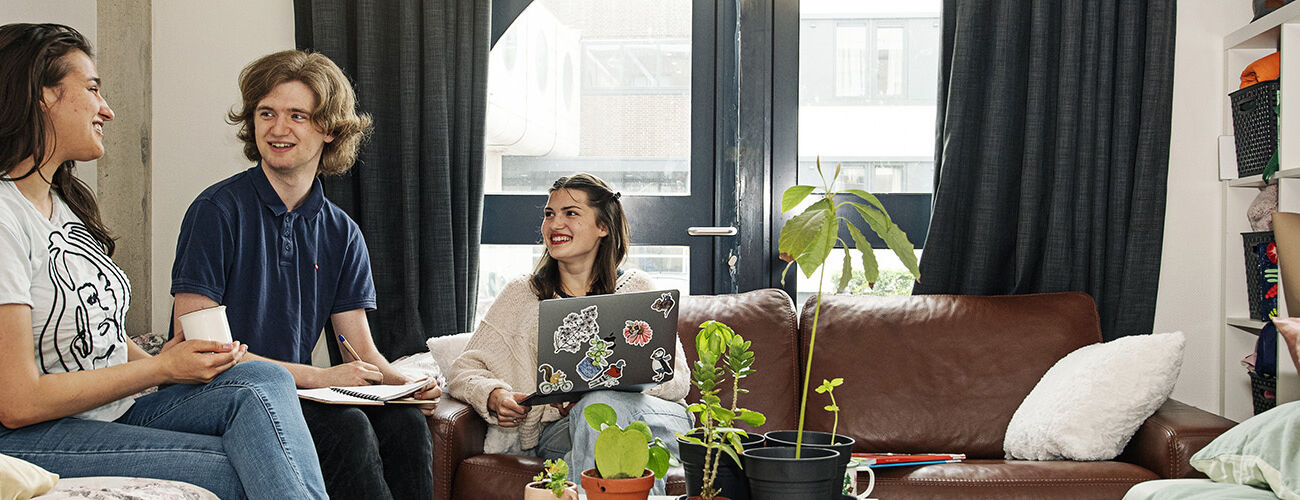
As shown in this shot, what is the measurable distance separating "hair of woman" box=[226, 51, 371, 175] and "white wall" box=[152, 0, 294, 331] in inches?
39.0

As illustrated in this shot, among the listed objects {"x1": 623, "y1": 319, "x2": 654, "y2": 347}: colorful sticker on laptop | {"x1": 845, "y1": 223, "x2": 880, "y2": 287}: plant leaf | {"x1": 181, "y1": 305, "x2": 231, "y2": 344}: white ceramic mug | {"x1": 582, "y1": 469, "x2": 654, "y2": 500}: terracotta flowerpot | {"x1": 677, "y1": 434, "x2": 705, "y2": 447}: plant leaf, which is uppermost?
{"x1": 845, "y1": 223, "x2": 880, "y2": 287}: plant leaf

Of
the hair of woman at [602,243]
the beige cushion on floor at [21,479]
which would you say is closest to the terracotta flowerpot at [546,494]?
the beige cushion on floor at [21,479]

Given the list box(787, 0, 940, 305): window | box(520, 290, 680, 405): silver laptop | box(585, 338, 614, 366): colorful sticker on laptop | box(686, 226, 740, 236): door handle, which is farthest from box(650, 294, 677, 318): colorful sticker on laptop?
box(787, 0, 940, 305): window

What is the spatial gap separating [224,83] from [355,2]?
526 mm

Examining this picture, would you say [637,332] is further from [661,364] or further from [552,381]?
[552,381]

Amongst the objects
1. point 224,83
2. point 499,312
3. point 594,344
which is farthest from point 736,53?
point 224,83

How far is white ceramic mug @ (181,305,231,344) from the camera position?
1604mm

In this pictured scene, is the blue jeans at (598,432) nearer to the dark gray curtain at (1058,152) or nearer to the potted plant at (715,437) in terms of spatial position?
the potted plant at (715,437)

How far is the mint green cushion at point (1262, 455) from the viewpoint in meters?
1.73

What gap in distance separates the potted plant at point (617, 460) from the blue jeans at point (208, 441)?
0.59 metres

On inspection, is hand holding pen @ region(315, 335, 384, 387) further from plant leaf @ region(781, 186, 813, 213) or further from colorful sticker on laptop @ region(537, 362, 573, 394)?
plant leaf @ region(781, 186, 813, 213)

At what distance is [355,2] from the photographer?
3.05 metres

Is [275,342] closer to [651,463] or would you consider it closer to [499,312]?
[499,312]

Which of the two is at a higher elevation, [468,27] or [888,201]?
[468,27]
